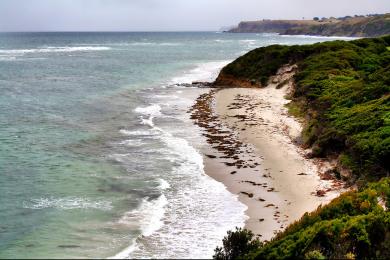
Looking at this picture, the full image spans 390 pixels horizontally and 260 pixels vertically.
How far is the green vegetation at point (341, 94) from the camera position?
22.6 metres

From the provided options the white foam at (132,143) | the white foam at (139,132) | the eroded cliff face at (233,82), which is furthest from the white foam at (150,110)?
the eroded cliff face at (233,82)

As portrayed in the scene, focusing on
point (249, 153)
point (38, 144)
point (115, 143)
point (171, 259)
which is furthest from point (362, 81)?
point (171, 259)

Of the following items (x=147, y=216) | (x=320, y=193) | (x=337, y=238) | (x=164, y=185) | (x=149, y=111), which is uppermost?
(x=337, y=238)

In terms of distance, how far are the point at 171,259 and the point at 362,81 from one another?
26894mm

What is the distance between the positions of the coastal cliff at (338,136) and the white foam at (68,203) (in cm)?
641

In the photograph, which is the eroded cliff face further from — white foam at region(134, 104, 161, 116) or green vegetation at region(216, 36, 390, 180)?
white foam at region(134, 104, 161, 116)

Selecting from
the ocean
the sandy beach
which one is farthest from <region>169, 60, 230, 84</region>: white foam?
the sandy beach

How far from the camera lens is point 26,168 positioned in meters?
23.9

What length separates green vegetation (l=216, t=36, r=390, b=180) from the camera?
22577 mm

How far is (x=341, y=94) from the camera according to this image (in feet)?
114

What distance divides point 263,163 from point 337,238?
42.9 feet

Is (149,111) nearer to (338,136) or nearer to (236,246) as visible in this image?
(338,136)

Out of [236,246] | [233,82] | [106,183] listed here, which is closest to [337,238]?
[236,246]

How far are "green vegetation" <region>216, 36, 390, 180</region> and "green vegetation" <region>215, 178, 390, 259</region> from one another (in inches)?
286
